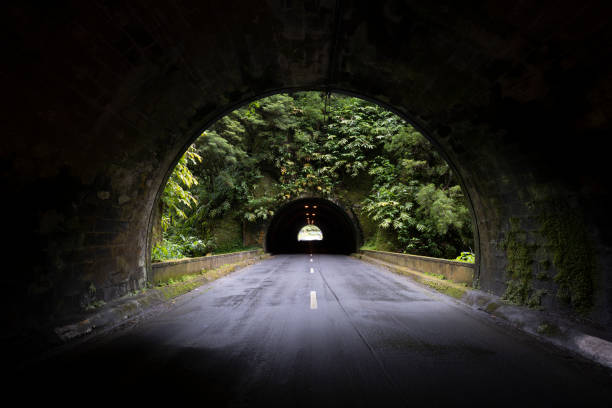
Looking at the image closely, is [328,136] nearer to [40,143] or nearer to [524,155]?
[524,155]

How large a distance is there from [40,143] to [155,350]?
10.2ft

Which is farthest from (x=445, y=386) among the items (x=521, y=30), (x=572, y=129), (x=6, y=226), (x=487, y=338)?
(x=6, y=226)

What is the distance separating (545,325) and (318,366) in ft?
12.5

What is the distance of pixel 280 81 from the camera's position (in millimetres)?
6504

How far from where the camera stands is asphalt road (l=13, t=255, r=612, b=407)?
2631 millimetres

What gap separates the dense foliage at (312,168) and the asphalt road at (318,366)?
10.8 m

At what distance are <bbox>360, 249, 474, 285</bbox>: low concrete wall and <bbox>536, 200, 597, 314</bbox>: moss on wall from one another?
8.53 feet

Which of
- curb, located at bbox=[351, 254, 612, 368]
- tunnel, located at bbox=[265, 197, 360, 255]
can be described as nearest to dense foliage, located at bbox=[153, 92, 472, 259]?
tunnel, located at bbox=[265, 197, 360, 255]

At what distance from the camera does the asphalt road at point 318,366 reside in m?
2.63

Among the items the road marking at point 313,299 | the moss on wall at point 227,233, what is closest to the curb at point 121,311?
the road marking at point 313,299

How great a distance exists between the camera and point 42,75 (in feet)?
11.2

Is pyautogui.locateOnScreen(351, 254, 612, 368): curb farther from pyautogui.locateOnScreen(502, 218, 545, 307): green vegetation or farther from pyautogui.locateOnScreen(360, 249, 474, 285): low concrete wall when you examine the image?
pyautogui.locateOnScreen(360, 249, 474, 285): low concrete wall

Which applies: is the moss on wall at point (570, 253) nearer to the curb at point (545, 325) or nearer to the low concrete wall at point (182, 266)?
the curb at point (545, 325)

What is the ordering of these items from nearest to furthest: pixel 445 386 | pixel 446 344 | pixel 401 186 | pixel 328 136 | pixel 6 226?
1. pixel 445 386
2. pixel 6 226
3. pixel 446 344
4. pixel 401 186
5. pixel 328 136
